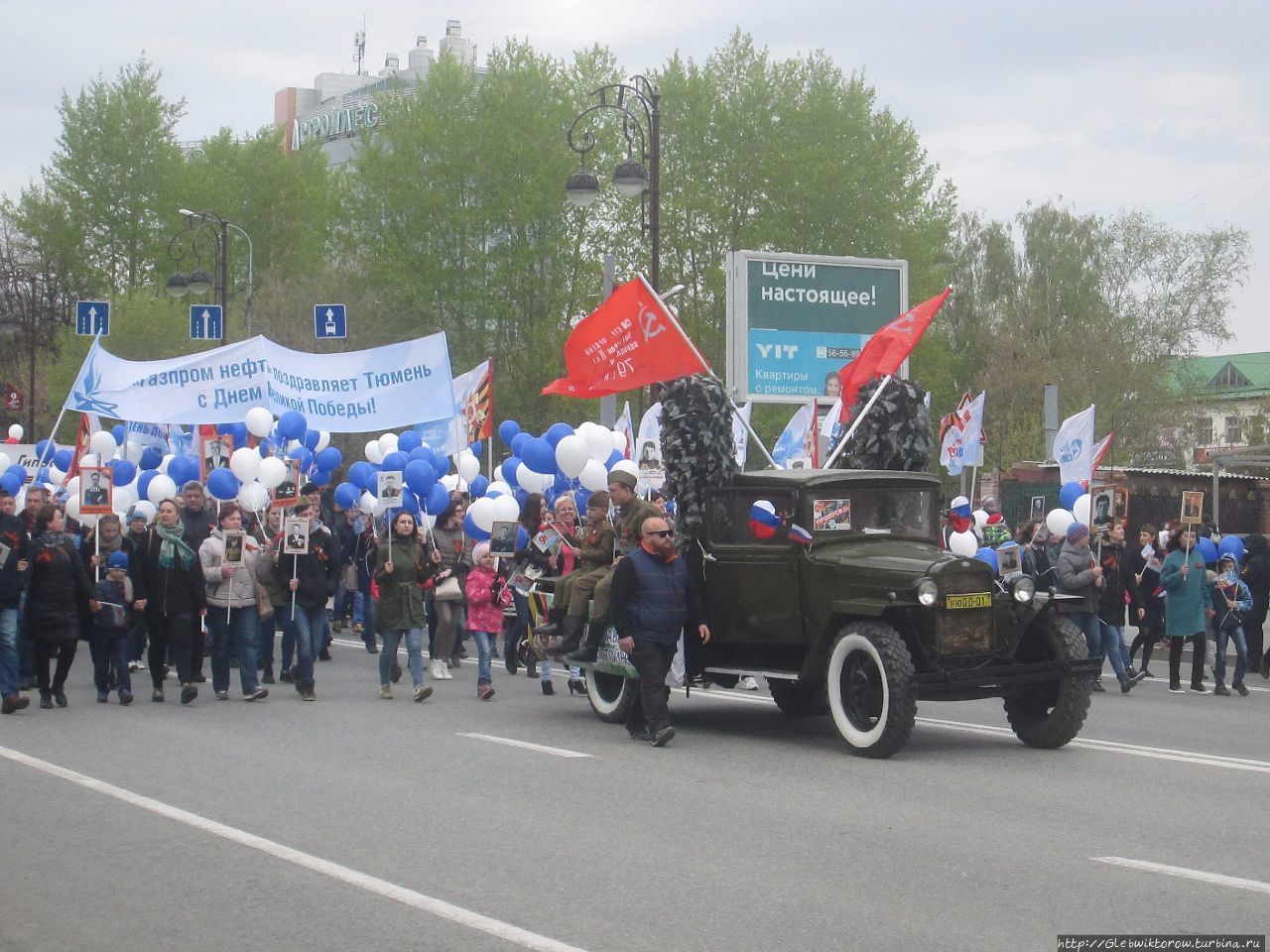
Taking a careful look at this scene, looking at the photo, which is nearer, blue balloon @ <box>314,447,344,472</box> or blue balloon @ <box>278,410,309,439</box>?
blue balloon @ <box>278,410,309,439</box>

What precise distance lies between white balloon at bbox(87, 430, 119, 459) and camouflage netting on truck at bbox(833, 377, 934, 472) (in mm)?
15605

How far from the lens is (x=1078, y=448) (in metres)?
23.7

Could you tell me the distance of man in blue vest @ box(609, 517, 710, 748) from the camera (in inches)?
479

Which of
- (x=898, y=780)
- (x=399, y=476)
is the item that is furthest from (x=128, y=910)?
(x=399, y=476)

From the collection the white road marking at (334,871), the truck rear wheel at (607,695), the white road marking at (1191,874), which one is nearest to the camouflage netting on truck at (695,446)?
the truck rear wheel at (607,695)

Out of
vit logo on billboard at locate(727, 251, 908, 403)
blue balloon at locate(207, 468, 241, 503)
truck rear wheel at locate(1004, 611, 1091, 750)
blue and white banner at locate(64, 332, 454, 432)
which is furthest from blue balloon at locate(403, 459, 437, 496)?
truck rear wheel at locate(1004, 611, 1091, 750)

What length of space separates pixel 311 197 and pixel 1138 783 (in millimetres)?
62325

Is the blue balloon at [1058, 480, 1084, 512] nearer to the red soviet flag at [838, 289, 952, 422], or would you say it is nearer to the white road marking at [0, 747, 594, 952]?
the red soviet flag at [838, 289, 952, 422]

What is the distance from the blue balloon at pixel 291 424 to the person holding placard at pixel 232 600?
24.0 ft

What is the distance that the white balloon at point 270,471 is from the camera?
2072 cm

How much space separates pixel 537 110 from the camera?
53219 millimetres

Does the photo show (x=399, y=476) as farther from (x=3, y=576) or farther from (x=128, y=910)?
(x=128, y=910)

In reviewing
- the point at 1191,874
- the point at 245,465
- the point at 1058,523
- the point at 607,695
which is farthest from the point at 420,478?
the point at 1191,874

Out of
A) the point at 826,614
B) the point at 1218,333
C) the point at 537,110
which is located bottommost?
the point at 826,614
